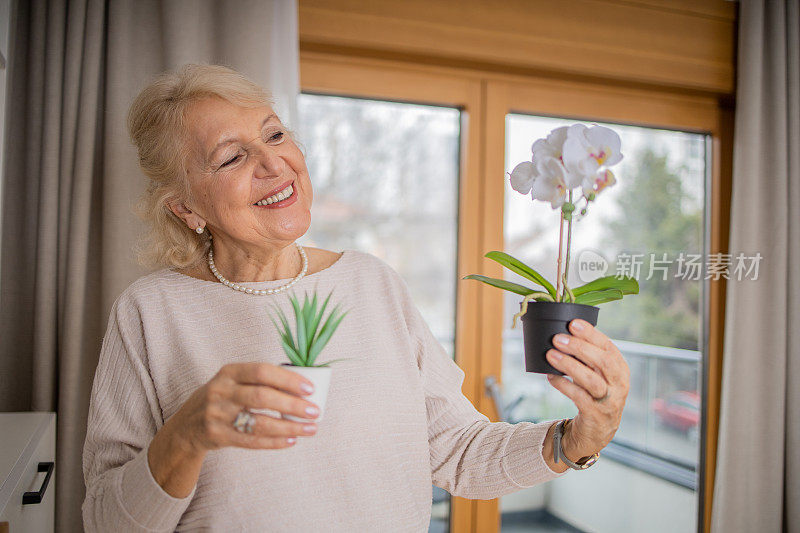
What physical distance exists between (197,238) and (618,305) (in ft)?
6.17

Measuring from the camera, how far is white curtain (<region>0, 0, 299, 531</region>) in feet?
5.84

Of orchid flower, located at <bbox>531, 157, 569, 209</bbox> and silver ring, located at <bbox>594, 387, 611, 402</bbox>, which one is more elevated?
orchid flower, located at <bbox>531, 157, 569, 209</bbox>

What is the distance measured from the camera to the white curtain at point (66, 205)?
178 centimetres

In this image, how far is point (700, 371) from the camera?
9.14 ft

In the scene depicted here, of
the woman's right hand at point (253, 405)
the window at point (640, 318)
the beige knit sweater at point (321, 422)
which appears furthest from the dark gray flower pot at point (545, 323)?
the window at point (640, 318)

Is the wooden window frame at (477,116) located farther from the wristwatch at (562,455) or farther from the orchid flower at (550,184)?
the orchid flower at (550,184)

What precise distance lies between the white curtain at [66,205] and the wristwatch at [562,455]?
126 centimetres

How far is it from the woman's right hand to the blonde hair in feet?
1.84

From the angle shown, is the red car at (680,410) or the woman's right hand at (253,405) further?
the red car at (680,410)

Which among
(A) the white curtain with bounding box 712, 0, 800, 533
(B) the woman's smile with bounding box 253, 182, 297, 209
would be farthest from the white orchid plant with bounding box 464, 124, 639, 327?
(A) the white curtain with bounding box 712, 0, 800, 533

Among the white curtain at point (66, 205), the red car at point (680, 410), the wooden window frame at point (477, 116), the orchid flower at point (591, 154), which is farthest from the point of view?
the red car at point (680, 410)

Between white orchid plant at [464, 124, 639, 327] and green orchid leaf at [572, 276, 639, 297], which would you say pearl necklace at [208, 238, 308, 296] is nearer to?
white orchid plant at [464, 124, 639, 327]

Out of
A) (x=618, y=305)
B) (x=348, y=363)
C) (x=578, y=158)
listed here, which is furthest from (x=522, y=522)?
(x=578, y=158)

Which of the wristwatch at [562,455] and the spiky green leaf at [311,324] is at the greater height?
the spiky green leaf at [311,324]
